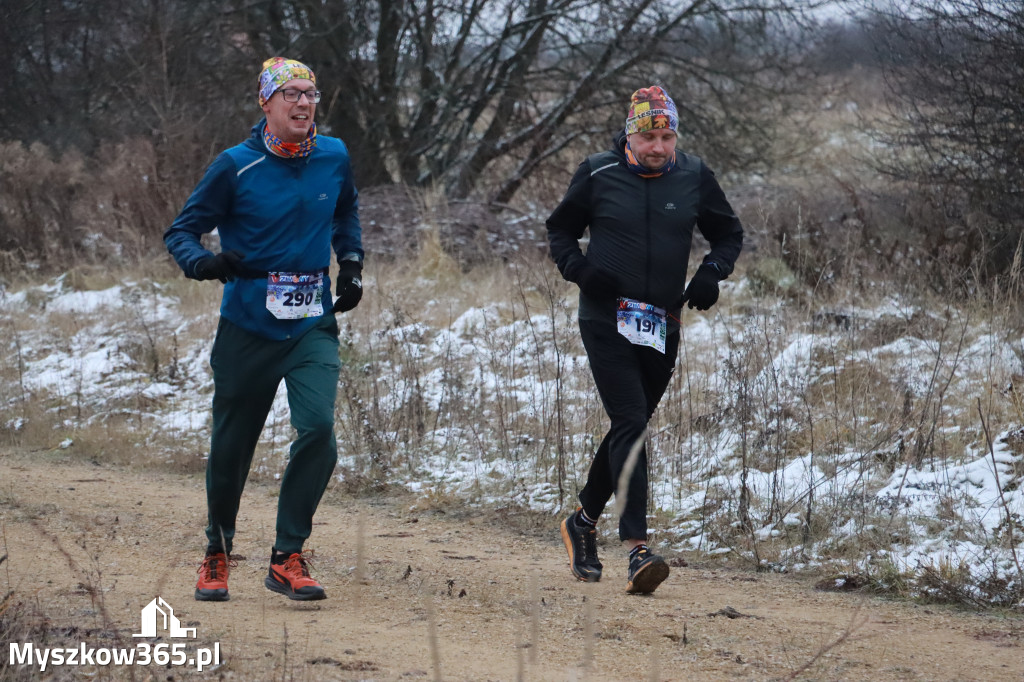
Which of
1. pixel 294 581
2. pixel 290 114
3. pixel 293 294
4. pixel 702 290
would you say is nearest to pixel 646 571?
pixel 702 290

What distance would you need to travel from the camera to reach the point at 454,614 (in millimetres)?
4738

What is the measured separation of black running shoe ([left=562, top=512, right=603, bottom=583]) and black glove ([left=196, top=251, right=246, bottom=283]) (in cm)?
195

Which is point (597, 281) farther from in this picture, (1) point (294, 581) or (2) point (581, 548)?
(1) point (294, 581)

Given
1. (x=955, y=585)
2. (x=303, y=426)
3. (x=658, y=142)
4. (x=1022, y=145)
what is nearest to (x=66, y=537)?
(x=303, y=426)

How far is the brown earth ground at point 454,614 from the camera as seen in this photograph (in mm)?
3873

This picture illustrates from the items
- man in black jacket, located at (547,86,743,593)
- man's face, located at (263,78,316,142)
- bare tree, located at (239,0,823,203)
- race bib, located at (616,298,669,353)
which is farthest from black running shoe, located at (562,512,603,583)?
bare tree, located at (239,0,823,203)

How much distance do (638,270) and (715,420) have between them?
9.75ft

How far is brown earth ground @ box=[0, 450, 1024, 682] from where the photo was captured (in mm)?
3873

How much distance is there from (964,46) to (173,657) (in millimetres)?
9247

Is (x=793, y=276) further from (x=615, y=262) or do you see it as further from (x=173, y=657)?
(x=173, y=657)

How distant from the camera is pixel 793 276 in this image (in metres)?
11.5

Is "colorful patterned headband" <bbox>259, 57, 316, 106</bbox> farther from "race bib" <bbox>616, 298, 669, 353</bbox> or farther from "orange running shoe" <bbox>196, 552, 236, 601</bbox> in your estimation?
"orange running shoe" <bbox>196, 552, 236, 601</bbox>

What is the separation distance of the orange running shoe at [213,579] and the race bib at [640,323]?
193 cm

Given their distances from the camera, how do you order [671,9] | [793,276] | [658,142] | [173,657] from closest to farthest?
1. [173,657]
2. [658,142]
3. [793,276]
4. [671,9]
